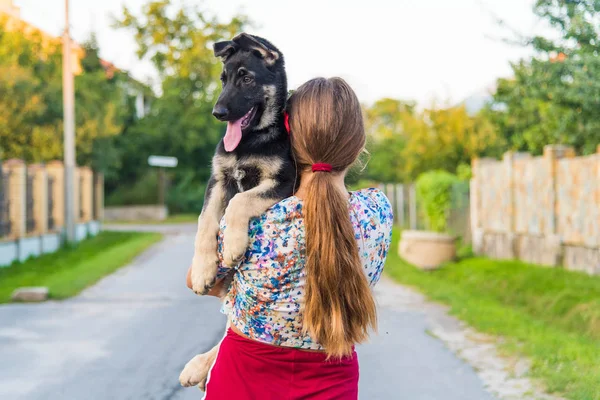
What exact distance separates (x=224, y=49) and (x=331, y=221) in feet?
3.91

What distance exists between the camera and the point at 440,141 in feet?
89.7

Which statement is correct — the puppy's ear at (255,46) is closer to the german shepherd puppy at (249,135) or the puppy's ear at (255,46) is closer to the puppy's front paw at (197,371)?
the german shepherd puppy at (249,135)

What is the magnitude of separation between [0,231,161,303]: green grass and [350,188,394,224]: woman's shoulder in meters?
9.37

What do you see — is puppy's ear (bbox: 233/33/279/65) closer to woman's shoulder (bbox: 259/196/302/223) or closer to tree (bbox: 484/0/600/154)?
woman's shoulder (bbox: 259/196/302/223)

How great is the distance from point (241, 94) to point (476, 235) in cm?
1482

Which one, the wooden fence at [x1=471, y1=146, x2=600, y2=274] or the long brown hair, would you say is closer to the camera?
the long brown hair

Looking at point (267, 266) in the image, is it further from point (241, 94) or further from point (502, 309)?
point (502, 309)

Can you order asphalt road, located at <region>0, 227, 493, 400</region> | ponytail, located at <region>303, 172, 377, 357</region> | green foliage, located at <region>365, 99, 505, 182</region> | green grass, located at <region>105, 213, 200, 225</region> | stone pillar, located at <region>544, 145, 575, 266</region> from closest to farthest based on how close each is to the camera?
1. ponytail, located at <region>303, 172, 377, 357</region>
2. asphalt road, located at <region>0, 227, 493, 400</region>
3. stone pillar, located at <region>544, 145, 575, 266</region>
4. green foliage, located at <region>365, 99, 505, 182</region>
5. green grass, located at <region>105, 213, 200, 225</region>

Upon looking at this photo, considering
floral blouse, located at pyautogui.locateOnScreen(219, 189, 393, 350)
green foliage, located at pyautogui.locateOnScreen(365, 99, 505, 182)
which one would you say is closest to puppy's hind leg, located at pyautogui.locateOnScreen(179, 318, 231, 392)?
floral blouse, located at pyautogui.locateOnScreen(219, 189, 393, 350)

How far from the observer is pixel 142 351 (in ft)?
23.5

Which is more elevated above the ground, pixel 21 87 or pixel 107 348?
pixel 21 87

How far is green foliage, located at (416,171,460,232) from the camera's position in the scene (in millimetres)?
19406

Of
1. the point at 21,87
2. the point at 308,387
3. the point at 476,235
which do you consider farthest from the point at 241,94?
the point at 21,87

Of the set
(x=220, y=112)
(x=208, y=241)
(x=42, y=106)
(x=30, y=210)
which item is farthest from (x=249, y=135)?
(x=42, y=106)
